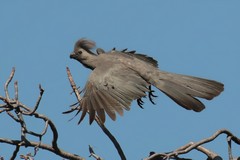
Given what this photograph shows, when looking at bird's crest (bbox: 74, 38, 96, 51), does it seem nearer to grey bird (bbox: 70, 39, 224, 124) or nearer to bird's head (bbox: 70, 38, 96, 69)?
bird's head (bbox: 70, 38, 96, 69)

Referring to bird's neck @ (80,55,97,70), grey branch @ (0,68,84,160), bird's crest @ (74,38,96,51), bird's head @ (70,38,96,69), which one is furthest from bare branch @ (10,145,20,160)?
bird's crest @ (74,38,96,51)

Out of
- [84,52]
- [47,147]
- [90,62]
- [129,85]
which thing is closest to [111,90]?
[129,85]

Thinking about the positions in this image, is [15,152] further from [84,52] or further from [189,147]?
[84,52]

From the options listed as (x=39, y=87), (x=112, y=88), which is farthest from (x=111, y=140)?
(x=112, y=88)

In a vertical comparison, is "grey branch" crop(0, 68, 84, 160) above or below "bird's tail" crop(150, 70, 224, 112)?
below

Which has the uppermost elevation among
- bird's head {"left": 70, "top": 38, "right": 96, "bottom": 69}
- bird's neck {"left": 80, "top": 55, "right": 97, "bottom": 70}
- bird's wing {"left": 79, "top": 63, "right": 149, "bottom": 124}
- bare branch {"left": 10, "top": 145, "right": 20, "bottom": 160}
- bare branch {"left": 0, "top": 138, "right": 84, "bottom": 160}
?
bird's head {"left": 70, "top": 38, "right": 96, "bottom": 69}

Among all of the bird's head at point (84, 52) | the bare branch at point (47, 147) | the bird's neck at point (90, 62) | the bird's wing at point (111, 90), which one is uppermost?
the bird's head at point (84, 52)

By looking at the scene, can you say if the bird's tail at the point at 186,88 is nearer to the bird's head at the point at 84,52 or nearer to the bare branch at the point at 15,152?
the bird's head at the point at 84,52

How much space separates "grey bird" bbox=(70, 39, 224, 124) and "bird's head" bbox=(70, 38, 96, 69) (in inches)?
5.2

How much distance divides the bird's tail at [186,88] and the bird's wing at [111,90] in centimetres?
35

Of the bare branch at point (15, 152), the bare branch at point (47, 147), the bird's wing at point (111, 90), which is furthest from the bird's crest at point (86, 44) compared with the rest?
the bare branch at point (15, 152)

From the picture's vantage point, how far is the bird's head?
946 cm

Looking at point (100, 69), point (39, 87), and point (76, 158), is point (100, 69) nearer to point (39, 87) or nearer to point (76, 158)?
point (76, 158)

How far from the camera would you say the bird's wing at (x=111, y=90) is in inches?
270
